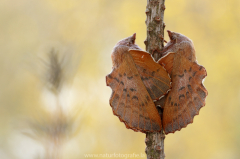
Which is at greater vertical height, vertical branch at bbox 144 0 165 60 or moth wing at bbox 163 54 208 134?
vertical branch at bbox 144 0 165 60

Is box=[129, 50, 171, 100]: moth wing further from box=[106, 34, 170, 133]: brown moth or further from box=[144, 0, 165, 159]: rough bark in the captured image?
box=[144, 0, 165, 159]: rough bark

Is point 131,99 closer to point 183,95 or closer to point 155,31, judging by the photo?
point 183,95

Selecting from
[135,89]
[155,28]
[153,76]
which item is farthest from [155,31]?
[135,89]

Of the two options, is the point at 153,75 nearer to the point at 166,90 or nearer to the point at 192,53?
the point at 166,90

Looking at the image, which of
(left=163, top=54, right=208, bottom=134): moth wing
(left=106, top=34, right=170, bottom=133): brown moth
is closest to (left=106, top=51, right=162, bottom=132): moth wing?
(left=106, top=34, right=170, bottom=133): brown moth
